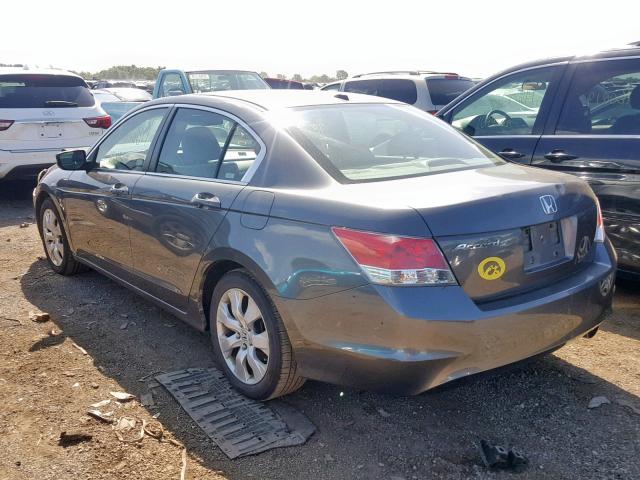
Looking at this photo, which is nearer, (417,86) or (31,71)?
(31,71)

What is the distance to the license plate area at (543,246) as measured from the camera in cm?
289

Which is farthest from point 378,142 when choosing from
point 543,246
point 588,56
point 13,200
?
point 13,200

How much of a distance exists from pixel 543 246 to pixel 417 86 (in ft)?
23.4

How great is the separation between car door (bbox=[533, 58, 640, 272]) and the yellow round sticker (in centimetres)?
194

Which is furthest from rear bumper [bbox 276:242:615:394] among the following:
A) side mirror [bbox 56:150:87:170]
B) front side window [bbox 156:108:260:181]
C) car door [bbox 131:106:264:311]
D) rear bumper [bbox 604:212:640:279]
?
side mirror [bbox 56:150:87:170]

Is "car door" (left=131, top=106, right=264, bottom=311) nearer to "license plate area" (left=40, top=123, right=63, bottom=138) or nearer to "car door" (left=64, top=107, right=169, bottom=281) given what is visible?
"car door" (left=64, top=107, right=169, bottom=281)

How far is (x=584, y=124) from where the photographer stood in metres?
4.64

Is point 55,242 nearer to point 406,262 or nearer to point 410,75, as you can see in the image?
point 406,262

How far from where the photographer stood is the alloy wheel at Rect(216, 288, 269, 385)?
327 centimetres

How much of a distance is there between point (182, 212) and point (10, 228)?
4656mm

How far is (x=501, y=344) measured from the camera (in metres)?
2.76

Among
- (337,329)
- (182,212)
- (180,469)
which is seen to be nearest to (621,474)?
(337,329)


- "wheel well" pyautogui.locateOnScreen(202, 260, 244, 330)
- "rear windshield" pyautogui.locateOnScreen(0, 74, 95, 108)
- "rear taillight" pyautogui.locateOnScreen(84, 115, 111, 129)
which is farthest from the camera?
"rear taillight" pyautogui.locateOnScreen(84, 115, 111, 129)

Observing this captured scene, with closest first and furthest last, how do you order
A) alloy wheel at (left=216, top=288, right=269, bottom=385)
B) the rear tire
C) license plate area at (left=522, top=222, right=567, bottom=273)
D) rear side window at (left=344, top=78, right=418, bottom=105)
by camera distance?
license plate area at (left=522, top=222, right=567, bottom=273), alloy wheel at (left=216, top=288, right=269, bottom=385), the rear tire, rear side window at (left=344, top=78, right=418, bottom=105)
